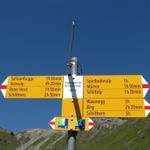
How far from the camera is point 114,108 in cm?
940

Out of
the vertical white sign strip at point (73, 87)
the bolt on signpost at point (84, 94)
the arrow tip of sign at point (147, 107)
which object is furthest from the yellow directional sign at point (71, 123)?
the arrow tip of sign at point (147, 107)

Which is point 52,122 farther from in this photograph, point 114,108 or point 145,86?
point 145,86

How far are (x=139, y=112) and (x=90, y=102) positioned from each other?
1370 mm

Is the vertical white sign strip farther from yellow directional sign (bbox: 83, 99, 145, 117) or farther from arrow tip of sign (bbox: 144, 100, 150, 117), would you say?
arrow tip of sign (bbox: 144, 100, 150, 117)

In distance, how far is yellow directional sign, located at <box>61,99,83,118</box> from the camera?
929 centimetres

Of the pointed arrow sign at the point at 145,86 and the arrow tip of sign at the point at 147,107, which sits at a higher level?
the pointed arrow sign at the point at 145,86

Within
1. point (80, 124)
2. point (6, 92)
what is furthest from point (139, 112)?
point (6, 92)

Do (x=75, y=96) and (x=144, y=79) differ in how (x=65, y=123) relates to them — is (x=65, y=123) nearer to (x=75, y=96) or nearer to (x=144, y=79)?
(x=75, y=96)

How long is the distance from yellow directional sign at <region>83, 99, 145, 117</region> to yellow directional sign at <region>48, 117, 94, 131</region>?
1.25 feet

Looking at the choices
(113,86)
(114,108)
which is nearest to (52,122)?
(114,108)

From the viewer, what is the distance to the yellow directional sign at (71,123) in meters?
8.93

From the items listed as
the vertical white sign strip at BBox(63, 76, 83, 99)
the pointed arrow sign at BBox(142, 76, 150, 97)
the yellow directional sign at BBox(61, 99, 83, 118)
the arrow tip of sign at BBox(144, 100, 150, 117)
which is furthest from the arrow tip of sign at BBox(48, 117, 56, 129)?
the pointed arrow sign at BBox(142, 76, 150, 97)

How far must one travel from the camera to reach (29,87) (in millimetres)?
10039

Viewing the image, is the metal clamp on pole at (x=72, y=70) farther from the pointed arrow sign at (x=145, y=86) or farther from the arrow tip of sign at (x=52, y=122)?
the pointed arrow sign at (x=145, y=86)
